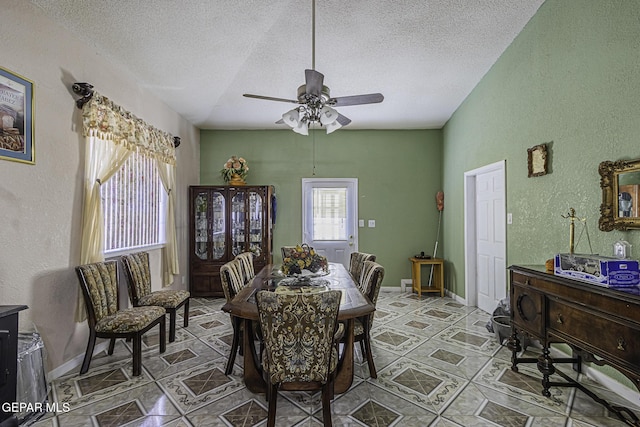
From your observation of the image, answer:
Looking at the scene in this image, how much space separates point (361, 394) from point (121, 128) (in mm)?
3332

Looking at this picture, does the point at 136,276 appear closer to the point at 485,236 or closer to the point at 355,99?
the point at 355,99

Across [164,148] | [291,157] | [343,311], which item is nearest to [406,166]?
[291,157]

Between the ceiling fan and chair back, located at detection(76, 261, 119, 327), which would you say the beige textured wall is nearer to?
chair back, located at detection(76, 261, 119, 327)

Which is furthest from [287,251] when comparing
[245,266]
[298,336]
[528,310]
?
[528,310]

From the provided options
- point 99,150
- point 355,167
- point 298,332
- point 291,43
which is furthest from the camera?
point 355,167

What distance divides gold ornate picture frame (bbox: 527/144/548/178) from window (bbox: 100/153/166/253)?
4240 mm

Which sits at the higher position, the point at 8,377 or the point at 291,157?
the point at 291,157

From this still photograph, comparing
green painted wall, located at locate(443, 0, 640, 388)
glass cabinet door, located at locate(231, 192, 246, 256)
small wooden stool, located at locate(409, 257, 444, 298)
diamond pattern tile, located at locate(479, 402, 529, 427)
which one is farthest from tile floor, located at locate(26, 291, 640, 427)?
glass cabinet door, located at locate(231, 192, 246, 256)

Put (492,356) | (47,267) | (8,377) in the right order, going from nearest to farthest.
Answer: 1. (8,377)
2. (47,267)
3. (492,356)

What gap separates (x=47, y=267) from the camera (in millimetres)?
2572

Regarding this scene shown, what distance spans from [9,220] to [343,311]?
240cm

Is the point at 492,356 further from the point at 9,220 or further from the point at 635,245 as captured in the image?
the point at 9,220

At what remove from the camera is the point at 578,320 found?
2.10 metres

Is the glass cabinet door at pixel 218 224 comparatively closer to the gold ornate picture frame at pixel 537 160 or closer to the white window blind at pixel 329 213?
the white window blind at pixel 329 213
